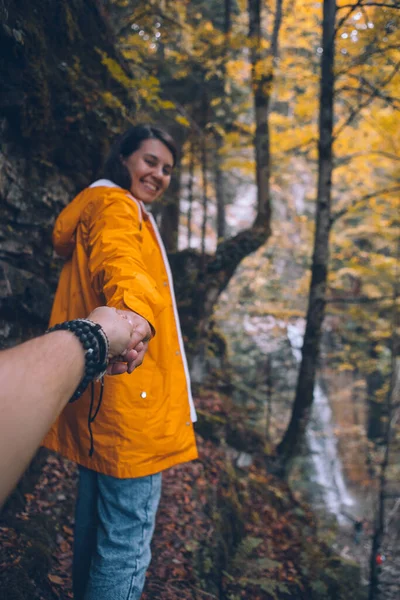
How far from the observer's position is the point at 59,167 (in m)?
4.02

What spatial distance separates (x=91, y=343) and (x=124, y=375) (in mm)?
787

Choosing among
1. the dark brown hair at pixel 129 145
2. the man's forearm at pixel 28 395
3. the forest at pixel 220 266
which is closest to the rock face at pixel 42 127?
the forest at pixel 220 266

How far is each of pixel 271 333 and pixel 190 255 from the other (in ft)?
14.1

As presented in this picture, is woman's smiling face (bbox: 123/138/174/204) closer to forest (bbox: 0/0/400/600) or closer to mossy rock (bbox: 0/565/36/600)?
forest (bbox: 0/0/400/600)

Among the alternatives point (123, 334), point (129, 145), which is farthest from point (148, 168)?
point (123, 334)

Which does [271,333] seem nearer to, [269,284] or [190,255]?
[269,284]

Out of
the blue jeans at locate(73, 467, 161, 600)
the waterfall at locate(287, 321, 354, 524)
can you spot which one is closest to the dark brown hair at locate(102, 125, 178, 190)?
the blue jeans at locate(73, 467, 161, 600)

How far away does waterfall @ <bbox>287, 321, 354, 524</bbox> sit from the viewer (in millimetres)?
11266

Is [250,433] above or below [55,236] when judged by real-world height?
below

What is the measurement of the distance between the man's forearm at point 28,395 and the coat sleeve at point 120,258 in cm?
49

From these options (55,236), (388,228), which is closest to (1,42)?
(55,236)

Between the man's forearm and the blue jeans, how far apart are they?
1190mm

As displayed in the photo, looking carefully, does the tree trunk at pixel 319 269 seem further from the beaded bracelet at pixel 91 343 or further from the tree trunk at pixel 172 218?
the beaded bracelet at pixel 91 343

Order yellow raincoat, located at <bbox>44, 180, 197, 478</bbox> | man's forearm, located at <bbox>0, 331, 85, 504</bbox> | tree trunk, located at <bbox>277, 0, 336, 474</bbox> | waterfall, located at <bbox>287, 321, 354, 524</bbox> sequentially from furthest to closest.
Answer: waterfall, located at <bbox>287, 321, 354, 524</bbox>, tree trunk, located at <bbox>277, 0, 336, 474</bbox>, yellow raincoat, located at <bbox>44, 180, 197, 478</bbox>, man's forearm, located at <bbox>0, 331, 85, 504</bbox>
